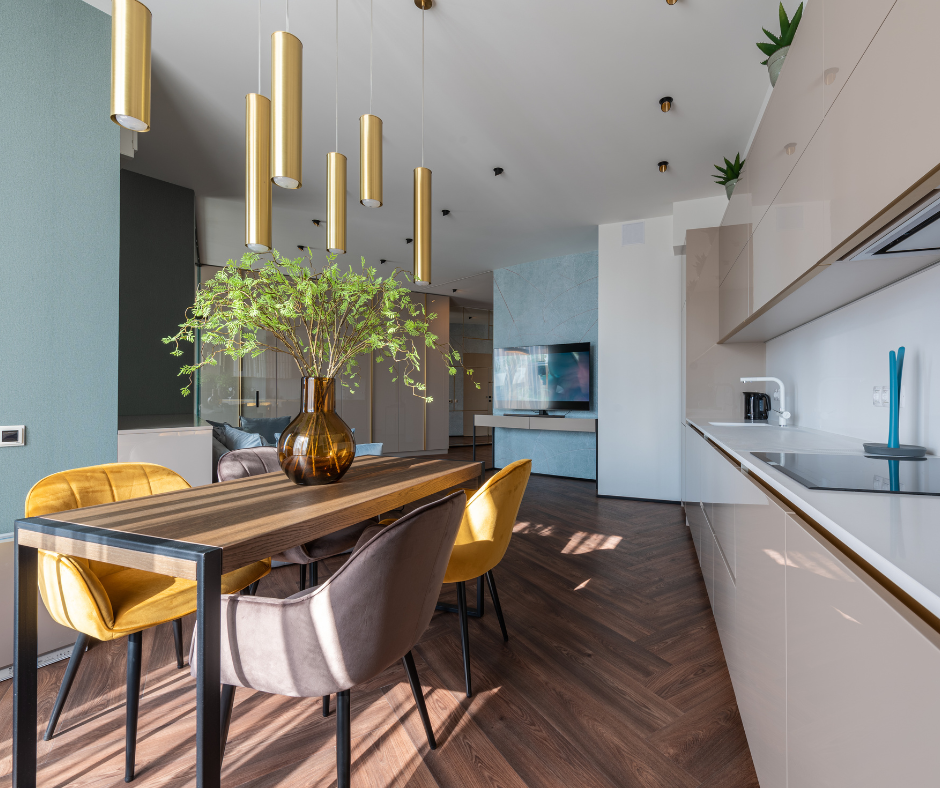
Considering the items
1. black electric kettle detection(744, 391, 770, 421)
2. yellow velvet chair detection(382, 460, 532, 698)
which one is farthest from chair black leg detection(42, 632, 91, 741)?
black electric kettle detection(744, 391, 770, 421)

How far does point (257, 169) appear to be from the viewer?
1.51m

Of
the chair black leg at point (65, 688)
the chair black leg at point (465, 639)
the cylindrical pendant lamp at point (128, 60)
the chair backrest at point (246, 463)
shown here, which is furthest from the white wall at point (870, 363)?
the chair black leg at point (65, 688)

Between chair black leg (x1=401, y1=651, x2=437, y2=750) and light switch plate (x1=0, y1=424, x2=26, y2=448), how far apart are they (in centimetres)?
189

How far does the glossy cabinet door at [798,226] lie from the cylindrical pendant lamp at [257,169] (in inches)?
65.3

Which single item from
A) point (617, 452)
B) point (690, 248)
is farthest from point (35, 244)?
point (617, 452)

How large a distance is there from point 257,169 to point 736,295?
2.61 m

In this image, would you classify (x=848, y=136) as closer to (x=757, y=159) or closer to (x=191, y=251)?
(x=757, y=159)

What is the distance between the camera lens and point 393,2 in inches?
90.0

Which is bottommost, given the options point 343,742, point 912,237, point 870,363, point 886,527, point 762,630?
point 343,742

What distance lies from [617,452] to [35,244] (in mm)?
4693

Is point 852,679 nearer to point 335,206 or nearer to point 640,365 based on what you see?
point 335,206

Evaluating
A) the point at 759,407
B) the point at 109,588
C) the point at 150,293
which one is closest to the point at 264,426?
the point at 150,293

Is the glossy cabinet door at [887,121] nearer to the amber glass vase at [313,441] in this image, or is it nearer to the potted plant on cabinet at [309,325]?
the potted plant on cabinet at [309,325]

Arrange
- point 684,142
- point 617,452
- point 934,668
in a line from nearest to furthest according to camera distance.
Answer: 1. point 934,668
2. point 684,142
3. point 617,452
